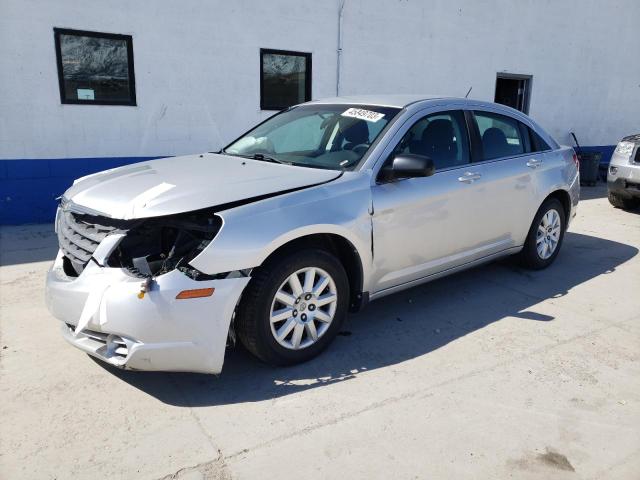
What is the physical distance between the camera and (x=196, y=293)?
2.81 m

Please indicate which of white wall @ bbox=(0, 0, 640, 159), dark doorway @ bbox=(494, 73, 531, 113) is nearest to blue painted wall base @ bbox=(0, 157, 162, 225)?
white wall @ bbox=(0, 0, 640, 159)

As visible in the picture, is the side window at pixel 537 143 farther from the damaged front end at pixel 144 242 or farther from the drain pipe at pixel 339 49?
the drain pipe at pixel 339 49

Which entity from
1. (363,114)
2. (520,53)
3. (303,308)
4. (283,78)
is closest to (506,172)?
(363,114)

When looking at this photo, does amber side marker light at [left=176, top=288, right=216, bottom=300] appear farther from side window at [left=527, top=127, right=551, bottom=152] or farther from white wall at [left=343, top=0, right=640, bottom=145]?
white wall at [left=343, top=0, right=640, bottom=145]

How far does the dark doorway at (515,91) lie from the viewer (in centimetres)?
1236

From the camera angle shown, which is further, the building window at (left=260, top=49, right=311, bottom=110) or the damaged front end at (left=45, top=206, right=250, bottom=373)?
the building window at (left=260, top=49, right=311, bottom=110)

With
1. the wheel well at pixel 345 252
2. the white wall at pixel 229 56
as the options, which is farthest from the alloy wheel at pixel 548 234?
the white wall at pixel 229 56

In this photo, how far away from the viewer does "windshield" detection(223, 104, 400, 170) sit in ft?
12.5

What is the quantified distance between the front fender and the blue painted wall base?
5.17m

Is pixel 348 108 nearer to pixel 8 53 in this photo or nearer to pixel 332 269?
pixel 332 269

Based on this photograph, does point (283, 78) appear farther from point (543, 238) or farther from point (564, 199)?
point (543, 238)

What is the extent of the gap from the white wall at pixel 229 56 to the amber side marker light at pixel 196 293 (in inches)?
213

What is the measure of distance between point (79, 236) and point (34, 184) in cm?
454

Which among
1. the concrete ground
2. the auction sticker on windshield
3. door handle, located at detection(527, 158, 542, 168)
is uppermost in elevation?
the auction sticker on windshield
